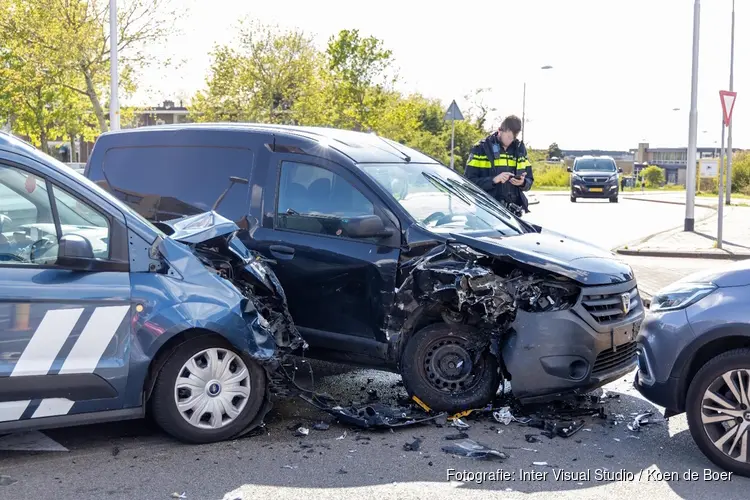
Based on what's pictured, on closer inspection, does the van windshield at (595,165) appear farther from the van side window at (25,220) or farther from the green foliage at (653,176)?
the van side window at (25,220)

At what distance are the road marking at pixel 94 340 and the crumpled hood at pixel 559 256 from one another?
2.29m

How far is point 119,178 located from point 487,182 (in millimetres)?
3678

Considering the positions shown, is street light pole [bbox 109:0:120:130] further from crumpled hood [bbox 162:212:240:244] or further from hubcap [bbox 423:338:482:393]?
hubcap [bbox 423:338:482:393]

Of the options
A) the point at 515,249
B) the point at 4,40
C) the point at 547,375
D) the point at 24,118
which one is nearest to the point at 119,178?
the point at 515,249

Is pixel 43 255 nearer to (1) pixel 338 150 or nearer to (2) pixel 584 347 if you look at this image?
(1) pixel 338 150

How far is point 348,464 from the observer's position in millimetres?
4555

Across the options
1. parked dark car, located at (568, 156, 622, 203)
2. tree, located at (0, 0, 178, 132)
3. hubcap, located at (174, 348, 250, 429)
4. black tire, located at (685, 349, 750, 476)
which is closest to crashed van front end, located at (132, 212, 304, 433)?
hubcap, located at (174, 348, 250, 429)

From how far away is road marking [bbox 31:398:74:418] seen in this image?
4.32 metres

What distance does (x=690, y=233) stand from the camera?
17734 mm

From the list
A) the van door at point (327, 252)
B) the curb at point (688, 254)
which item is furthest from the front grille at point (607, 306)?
the curb at point (688, 254)

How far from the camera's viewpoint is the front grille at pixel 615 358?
5254 mm

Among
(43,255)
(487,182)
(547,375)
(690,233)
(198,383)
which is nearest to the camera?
(43,255)

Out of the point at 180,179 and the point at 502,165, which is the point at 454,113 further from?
the point at 180,179

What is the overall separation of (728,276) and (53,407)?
151 inches
